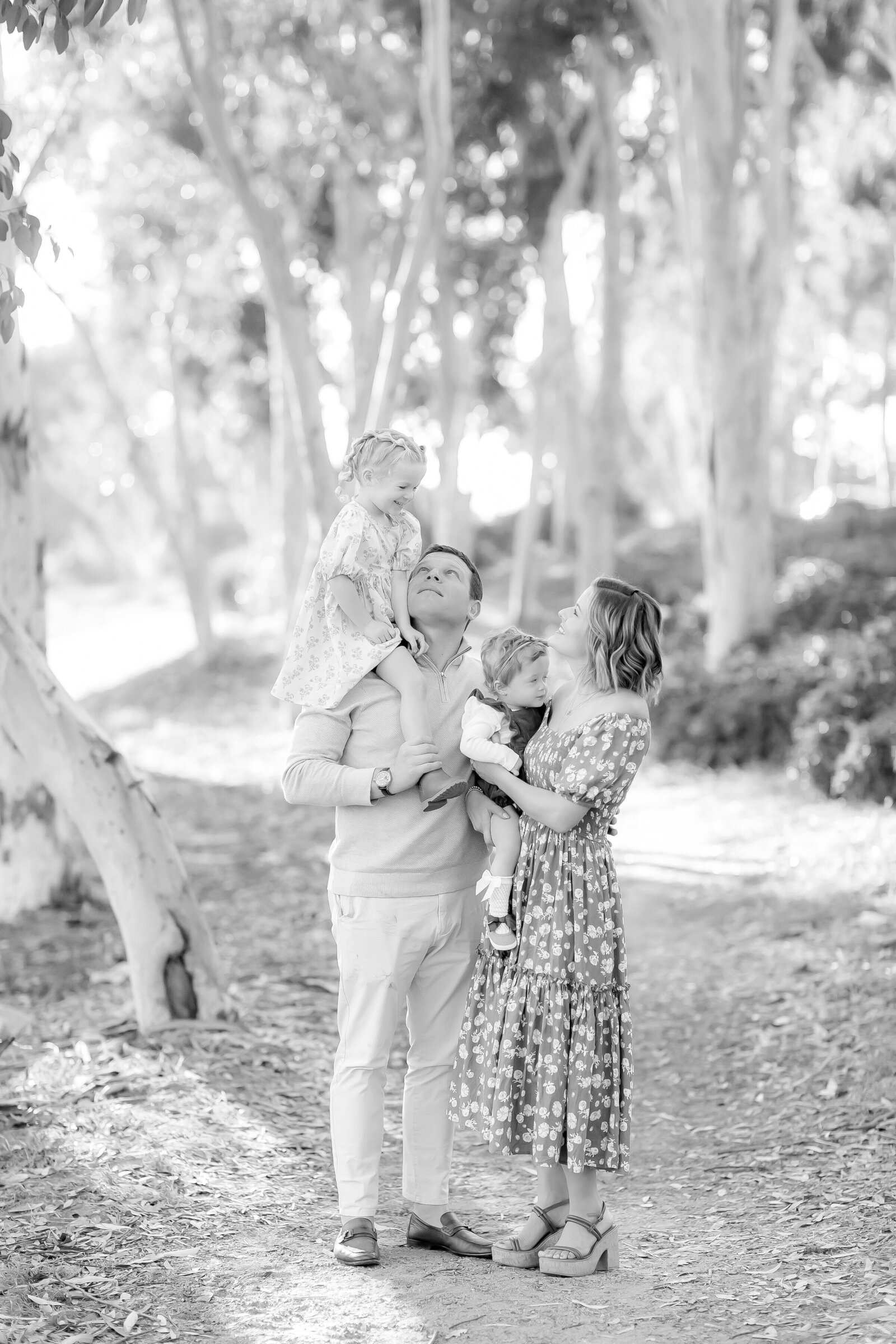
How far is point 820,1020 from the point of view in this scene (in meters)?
5.96

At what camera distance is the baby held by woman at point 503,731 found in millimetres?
3594

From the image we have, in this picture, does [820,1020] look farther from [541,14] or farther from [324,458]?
[541,14]

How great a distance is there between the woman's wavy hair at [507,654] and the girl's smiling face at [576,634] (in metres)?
0.04

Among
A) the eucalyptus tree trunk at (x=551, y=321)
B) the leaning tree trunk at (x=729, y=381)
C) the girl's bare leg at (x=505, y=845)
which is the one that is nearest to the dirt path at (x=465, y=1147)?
the girl's bare leg at (x=505, y=845)

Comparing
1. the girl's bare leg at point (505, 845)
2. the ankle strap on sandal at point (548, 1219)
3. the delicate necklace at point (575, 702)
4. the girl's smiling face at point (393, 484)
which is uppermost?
the girl's smiling face at point (393, 484)

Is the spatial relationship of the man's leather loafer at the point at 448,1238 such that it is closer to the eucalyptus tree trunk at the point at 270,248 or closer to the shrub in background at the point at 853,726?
the shrub in background at the point at 853,726

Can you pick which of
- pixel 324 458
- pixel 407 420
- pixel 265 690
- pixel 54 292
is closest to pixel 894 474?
pixel 407 420

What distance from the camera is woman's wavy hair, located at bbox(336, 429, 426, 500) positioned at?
370cm

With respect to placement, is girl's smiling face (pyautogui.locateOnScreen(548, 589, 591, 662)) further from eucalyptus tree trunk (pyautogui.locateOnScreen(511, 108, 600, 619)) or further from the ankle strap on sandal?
eucalyptus tree trunk (pyautogui.locateOnScreen(511, 108, 600, 619))

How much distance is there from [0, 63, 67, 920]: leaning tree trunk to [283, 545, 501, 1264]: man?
3.75 meters

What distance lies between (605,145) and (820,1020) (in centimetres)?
1476

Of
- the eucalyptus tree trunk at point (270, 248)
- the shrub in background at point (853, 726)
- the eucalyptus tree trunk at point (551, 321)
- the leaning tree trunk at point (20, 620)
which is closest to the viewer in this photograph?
the leaning tree trunk at point (20, 620)

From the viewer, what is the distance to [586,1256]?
3.61 m

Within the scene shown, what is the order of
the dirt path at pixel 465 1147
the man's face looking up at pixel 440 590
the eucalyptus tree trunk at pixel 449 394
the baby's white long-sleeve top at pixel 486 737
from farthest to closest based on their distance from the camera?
the eucalyptus tree trunk at pixel 449 394 → the man's face looking up at pixel 440 590 → the baby's white long-sleeve top at pixel 486 737 → the dirt path at pixel 465 1147
